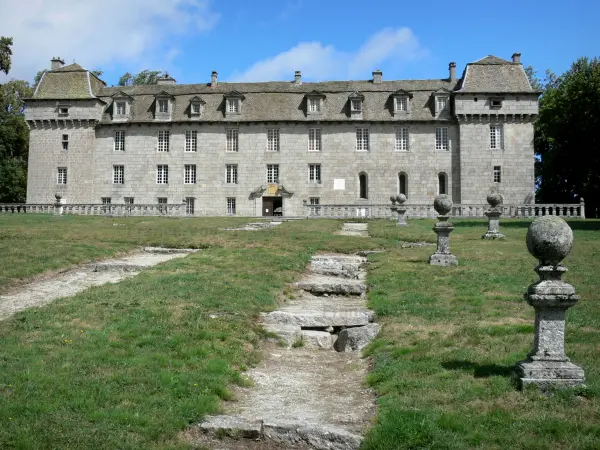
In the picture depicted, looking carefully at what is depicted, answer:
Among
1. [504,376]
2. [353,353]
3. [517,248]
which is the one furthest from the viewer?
[517,248]

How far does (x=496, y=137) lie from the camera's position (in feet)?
156

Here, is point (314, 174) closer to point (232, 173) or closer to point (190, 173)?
point (232, 173)

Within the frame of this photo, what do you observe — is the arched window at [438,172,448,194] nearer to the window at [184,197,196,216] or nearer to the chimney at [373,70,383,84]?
the chimney at [373,70,383,84]

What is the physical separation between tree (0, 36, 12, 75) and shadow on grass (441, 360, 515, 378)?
4518cm

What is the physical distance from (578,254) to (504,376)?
521 inches

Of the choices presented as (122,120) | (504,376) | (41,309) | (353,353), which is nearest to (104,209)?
(122,120)

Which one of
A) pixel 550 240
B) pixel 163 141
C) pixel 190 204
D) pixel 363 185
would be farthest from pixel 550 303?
pixel 163 141

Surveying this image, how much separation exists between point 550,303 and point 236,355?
411cm

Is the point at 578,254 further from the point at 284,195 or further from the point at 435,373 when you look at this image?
the point at 284,195

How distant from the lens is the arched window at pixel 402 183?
1934 inches

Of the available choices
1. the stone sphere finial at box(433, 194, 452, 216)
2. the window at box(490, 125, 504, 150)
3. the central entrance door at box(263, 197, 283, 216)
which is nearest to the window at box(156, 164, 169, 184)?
the central entrance door at box(263, 197, 283, 216)

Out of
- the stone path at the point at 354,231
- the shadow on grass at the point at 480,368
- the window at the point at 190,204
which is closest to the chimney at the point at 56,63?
the window at the point at 190,204

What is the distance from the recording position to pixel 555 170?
40.8 metres

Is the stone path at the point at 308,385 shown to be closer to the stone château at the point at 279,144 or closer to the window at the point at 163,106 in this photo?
the stone château at the point at 279,144
